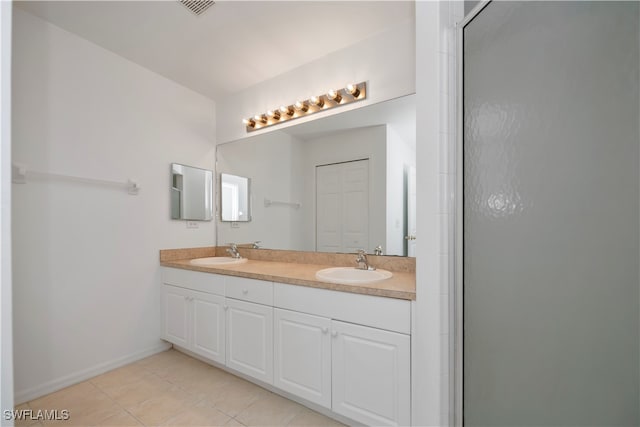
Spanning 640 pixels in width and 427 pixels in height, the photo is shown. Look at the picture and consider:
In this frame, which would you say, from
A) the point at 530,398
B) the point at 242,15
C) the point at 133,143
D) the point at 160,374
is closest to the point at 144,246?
the point at 133,143

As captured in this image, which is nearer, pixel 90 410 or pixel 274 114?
pixel 90 410

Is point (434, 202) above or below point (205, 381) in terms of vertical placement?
above

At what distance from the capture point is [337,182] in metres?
2.06

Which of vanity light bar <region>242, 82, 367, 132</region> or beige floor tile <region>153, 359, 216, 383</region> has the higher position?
vanity light bar <region>242, 82, 367, 132</region>

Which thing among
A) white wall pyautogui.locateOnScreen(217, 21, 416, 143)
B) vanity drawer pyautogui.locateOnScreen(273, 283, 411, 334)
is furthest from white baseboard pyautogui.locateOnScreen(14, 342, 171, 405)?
white wall pyautogui.locateOnScreen(217, 21, 416, 143)

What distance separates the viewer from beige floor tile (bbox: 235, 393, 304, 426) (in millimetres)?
1527

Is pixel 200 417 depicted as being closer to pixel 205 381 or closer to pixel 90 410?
pixel 205 381

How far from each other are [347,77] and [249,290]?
5.43 feet

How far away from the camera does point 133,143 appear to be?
2195 millimetres

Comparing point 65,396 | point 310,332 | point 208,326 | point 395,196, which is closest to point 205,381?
point 208,326

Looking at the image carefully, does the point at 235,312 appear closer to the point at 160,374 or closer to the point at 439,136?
the point at 160,374

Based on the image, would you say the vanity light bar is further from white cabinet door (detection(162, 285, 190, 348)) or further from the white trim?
white cabinet door (detection(162, 285, 190, 348))

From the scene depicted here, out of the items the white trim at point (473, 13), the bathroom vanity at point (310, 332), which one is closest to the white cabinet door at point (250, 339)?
the bathroom vanity at point (310, 332)

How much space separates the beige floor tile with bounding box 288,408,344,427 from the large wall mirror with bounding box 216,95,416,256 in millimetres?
1008
